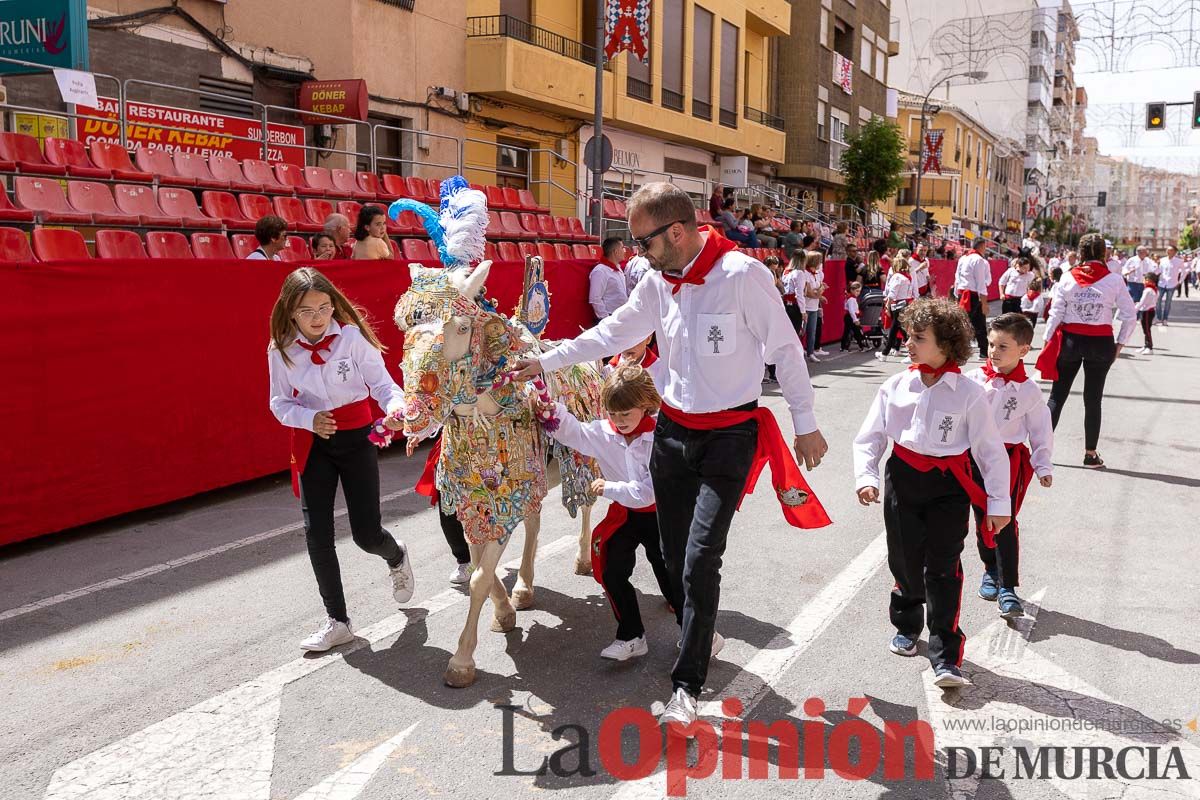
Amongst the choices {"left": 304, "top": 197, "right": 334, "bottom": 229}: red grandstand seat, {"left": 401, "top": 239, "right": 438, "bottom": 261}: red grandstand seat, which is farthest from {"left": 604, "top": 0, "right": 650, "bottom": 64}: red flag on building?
{"left": 304, "top": 197, "right": 334, "bottom": 229}: red grandstand seat

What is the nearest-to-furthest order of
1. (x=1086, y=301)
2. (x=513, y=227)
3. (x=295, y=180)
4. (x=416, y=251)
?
(x=1086, y=301), (x=416, y=251), (x=295, y=180), (x=513, y=227)

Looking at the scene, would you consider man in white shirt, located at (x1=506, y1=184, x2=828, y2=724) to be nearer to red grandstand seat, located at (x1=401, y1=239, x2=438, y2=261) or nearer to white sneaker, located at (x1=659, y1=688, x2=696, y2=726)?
white sneaker, located at (x1=659, y1=688, x2=696, y2=726)

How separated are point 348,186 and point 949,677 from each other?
1243 centimetres

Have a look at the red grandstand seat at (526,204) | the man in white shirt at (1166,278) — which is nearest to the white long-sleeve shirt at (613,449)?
the red grandstand seat at (526,204)

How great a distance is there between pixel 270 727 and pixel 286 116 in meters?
15.6

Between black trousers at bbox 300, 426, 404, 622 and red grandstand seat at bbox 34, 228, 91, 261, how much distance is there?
519 centimetres

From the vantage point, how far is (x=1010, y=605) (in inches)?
207

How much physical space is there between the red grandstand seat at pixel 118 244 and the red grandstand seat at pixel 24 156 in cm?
145

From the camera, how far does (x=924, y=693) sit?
4.33 meters

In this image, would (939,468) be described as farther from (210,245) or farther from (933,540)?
(210,245)

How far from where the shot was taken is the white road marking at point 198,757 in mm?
3488

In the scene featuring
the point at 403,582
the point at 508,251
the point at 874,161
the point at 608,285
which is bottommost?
the point at 403,582

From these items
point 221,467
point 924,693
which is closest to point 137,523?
point 221,467

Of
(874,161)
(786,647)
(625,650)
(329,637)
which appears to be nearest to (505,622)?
(625,650)
